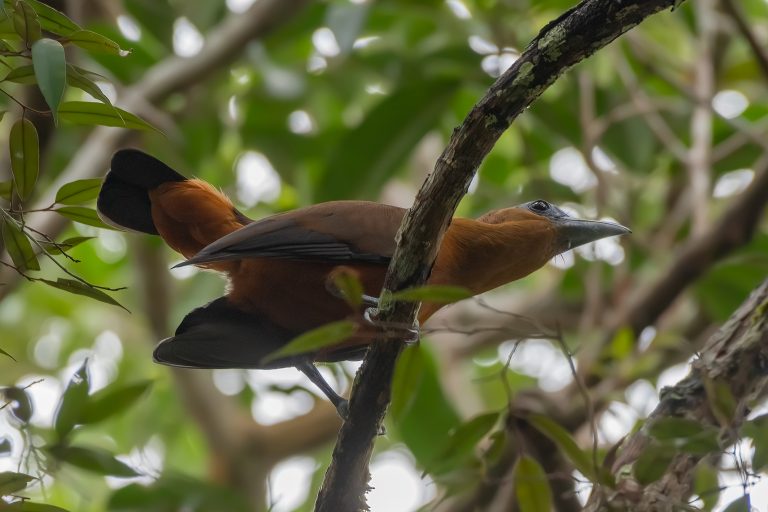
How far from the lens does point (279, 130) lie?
16.7 feet

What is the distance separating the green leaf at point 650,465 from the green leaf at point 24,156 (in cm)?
140

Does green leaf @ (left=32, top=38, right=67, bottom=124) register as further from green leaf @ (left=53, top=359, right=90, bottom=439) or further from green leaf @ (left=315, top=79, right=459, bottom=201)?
green leaf @ (left=315, top=79, right=459, bottom=201)

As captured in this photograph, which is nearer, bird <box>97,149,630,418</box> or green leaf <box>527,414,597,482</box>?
green leaf <box>527,414,597,482</box>

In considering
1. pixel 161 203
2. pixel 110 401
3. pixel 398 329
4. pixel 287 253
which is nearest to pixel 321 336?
pixel 398 329

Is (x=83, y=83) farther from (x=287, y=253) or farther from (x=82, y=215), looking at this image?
(x=287, y=253)

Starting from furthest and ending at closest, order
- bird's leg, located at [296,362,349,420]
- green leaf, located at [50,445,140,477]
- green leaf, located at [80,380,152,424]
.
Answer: bird's leg, located at [296,362,349,420]
green leaf, located at [80,380,152,424]
green leaf, located at [50,445,140,477]

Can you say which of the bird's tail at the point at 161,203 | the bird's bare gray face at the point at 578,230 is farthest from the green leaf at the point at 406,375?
the bird's bare gray face at the point at 578,230

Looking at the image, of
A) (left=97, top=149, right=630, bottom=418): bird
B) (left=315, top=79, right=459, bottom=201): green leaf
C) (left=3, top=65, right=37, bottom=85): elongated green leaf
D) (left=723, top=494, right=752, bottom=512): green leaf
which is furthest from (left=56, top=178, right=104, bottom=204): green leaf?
(left=315, top=79, right=459, bottom=201): green leaf

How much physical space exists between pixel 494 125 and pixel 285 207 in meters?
3.48

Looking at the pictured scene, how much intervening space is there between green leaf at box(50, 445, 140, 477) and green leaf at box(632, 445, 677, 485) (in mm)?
1208

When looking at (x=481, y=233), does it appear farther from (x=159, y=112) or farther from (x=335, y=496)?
(x=159, y=112)

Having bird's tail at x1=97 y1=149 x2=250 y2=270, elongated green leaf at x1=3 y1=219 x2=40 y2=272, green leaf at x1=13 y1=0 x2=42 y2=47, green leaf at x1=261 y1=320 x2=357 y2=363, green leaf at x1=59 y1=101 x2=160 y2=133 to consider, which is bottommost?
green leaf at x1=261 y1=320 x2=357 y2=363

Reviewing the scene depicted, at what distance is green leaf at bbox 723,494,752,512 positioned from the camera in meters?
1.90

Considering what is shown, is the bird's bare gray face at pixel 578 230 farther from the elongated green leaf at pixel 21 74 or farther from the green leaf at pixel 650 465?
the elongated green leaf at pixel 21 74
